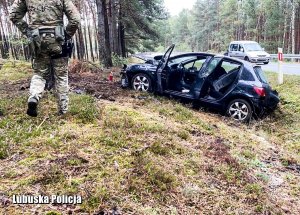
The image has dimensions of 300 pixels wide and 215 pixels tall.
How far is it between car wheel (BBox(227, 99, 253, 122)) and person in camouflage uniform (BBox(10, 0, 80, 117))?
4.53m

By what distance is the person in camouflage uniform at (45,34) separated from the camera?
187 inches

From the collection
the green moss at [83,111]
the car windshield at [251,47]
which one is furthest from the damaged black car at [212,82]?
the car windshield at [251,47]

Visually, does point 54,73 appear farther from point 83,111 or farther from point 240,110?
point 240,110

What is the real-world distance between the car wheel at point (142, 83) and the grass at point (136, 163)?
9.19 ft

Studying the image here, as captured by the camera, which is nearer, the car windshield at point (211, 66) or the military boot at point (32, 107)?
the military boot at point (32, 107)

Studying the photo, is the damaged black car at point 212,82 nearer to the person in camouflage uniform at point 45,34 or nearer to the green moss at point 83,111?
the green moss at point 83,111

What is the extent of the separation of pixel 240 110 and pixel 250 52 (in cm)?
1592

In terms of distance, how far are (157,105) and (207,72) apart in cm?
166

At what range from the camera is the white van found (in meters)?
21.9

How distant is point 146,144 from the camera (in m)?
4.55

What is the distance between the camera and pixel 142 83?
913cm

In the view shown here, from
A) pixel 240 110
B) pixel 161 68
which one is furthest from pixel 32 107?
pixel 240 110

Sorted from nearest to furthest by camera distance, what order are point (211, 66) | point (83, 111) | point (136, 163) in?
point (136, 163), point (83, 111), point (211, 66)

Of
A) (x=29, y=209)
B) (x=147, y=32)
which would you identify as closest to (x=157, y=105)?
(x=29, y=209)
